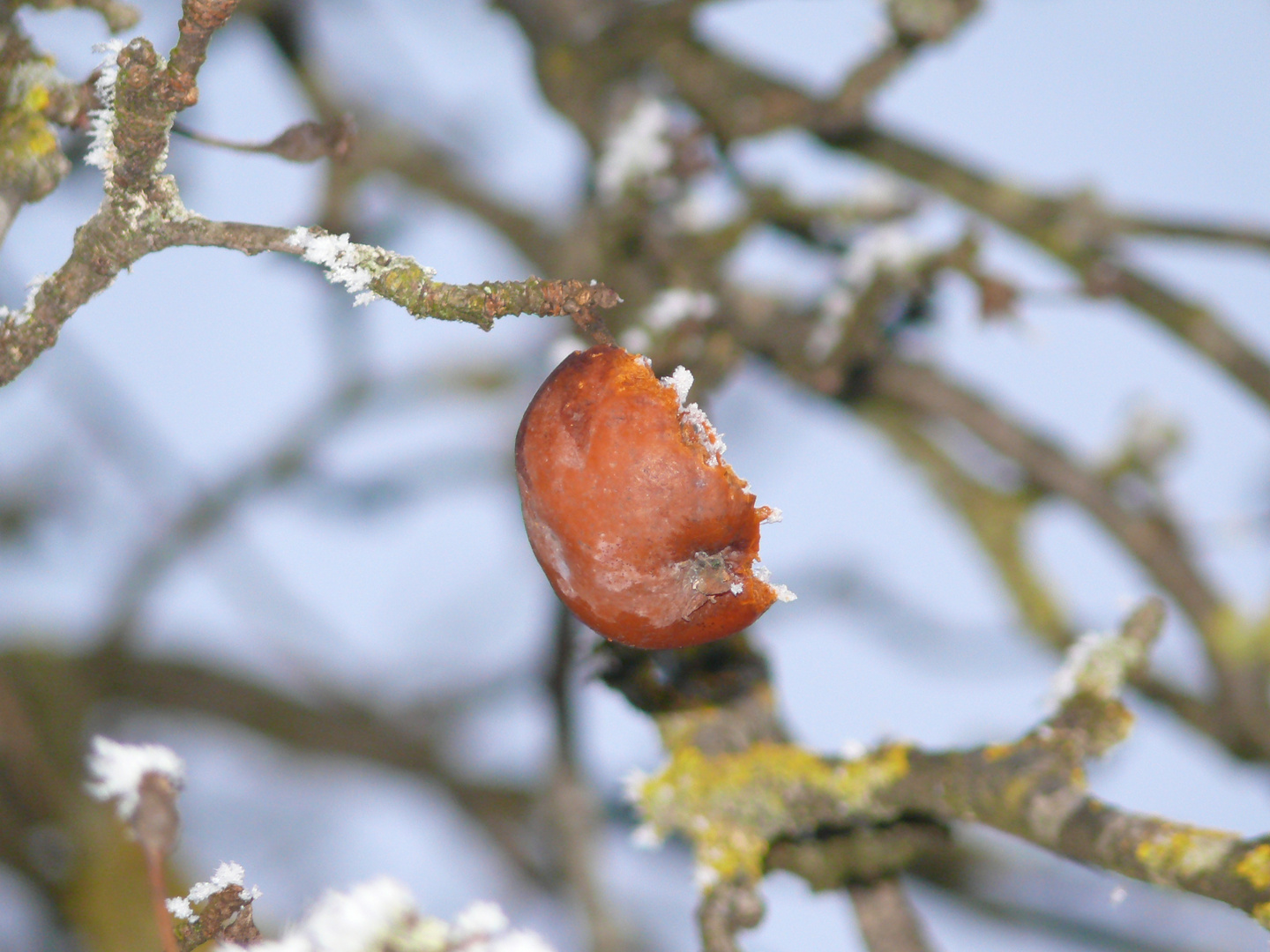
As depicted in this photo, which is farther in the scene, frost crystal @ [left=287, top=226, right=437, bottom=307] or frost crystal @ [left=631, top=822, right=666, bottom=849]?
frost crystal @ [left=631, top=822, right=666, bottom=849]

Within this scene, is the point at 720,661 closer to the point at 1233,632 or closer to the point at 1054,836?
the point at 1054,836

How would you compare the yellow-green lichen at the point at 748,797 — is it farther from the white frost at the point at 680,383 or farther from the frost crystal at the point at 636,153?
the frost crystal at the point at 636,153

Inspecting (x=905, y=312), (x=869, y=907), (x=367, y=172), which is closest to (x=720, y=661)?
(x=869, y=907)

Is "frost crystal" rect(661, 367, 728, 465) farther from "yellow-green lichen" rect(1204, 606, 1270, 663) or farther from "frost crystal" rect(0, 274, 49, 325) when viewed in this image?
"yellow-green lichen" rect(1204, 606, 1270, 663)

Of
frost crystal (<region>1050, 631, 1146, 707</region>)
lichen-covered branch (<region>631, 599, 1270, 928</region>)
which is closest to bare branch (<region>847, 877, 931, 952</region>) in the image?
lichen-covered branch (<region>631, 599, 1270, 928</region>)

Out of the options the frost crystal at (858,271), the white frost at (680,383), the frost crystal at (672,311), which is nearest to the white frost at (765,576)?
the white frost at (680,383)

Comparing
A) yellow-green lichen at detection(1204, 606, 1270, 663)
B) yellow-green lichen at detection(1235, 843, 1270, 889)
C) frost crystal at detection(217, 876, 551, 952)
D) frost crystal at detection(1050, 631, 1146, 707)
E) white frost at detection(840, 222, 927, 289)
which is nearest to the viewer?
frost crystal at detection(217, 876, 551, 952)

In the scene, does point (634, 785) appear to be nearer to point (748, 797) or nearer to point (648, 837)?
point (648, 837)
